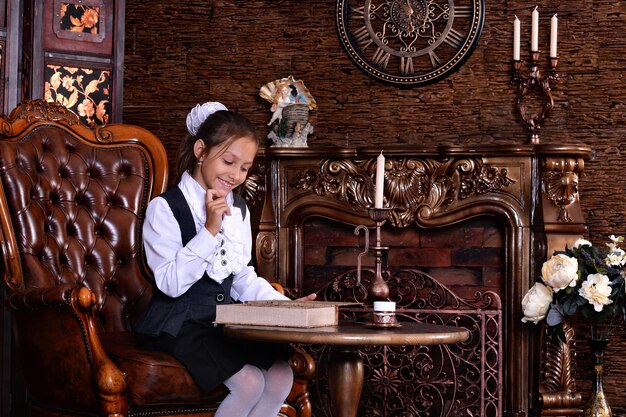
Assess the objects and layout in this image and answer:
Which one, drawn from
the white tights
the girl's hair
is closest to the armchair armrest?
the white tights

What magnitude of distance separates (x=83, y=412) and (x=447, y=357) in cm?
192

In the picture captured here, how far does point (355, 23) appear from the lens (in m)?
4.46

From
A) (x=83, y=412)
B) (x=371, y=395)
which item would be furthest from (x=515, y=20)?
(x=83, y=412)

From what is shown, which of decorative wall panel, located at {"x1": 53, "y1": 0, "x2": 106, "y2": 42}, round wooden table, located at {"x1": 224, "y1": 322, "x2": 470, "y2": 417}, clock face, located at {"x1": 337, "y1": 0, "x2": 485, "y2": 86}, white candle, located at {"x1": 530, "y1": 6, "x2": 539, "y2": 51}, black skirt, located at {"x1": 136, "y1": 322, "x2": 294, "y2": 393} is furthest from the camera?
decorative wall panel, located at {"x1": 53, "y1": 0, "x2": 106, "y2": 42}

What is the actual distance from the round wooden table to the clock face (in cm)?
213

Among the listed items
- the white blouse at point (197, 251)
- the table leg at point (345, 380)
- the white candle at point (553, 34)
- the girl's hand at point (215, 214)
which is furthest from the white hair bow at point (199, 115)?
the white candle at point (553, 34)

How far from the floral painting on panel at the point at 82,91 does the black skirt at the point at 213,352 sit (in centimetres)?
210

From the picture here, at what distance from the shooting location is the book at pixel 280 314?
2.24m

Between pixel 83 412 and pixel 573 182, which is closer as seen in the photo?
pixel 83 412

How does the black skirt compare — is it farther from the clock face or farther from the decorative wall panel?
the decorative wall panel

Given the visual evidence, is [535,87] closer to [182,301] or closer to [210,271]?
[210,271]

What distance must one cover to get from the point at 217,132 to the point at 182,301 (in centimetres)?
55

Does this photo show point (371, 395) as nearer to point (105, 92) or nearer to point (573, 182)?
point (573, 182)

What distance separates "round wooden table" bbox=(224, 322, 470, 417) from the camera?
2.14 meters
